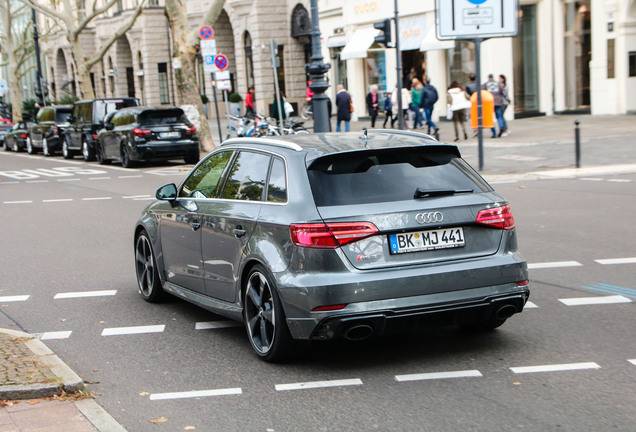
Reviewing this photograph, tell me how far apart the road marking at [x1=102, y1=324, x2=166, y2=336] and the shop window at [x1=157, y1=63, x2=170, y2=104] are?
56.0 metres

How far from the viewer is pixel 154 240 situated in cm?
803

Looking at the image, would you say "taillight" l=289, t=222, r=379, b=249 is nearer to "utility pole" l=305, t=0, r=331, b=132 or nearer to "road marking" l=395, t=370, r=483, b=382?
"road marking" l=395, t=370, r=483, b=382

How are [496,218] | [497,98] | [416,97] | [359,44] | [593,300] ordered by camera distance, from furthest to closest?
[359,44] < [416,97] < [497,98] < [593,300] < [496,218]

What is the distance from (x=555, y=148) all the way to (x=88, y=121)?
47.6ft

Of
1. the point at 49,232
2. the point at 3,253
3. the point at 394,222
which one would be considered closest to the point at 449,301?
the point at 394,222

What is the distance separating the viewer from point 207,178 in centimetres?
722

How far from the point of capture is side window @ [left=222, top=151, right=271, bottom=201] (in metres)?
6.32

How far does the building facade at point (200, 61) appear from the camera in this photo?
48.2 metres

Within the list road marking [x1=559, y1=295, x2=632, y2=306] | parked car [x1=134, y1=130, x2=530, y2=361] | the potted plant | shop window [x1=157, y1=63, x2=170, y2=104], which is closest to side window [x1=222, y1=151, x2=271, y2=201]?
parked car [x1=134, y1=130, x2=530, y2=361]

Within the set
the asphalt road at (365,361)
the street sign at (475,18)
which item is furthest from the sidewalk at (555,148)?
the asphalt road at (365,361)

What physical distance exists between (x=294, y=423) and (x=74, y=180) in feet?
60.6

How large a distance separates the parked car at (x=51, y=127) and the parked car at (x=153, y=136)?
7359 millimetres

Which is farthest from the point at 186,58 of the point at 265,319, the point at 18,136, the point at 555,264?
the point at 265,319

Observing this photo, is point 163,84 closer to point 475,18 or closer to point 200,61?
point 200,61
